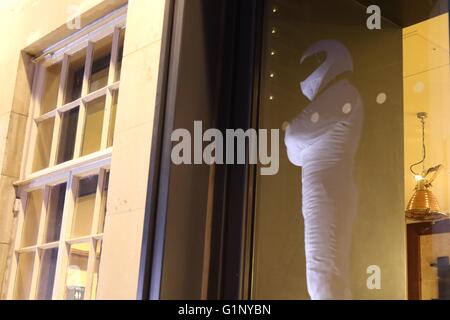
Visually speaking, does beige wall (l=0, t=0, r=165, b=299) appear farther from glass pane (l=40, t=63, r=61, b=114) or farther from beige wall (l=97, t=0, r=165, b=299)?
glass pane (l=40, t=63, r=61, b=114)

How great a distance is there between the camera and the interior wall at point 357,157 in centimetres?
169

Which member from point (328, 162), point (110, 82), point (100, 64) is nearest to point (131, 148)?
point (328, 162)

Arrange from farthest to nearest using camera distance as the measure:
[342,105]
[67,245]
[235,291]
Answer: [67,245], [342,105], [235,291]

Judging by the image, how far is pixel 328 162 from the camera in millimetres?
1828

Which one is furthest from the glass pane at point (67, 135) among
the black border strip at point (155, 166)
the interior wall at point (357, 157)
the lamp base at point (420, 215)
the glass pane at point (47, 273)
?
the lamp base at point (420, 215)

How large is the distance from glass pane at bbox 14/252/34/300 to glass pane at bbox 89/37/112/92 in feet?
2.76

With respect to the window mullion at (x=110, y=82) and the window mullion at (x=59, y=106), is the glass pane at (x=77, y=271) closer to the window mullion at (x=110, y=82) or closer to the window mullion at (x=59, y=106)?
the window mullion at (x=110, y=82)

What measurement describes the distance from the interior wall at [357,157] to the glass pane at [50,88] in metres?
1.61

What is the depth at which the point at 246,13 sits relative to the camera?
1802 millimetres

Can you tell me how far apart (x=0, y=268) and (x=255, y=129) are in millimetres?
1700

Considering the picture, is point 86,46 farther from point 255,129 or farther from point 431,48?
point 431,48

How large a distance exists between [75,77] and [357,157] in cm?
165

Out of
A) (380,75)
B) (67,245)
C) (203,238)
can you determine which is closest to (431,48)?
(380,75)

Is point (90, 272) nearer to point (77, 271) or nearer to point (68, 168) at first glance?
point (77, 271)
